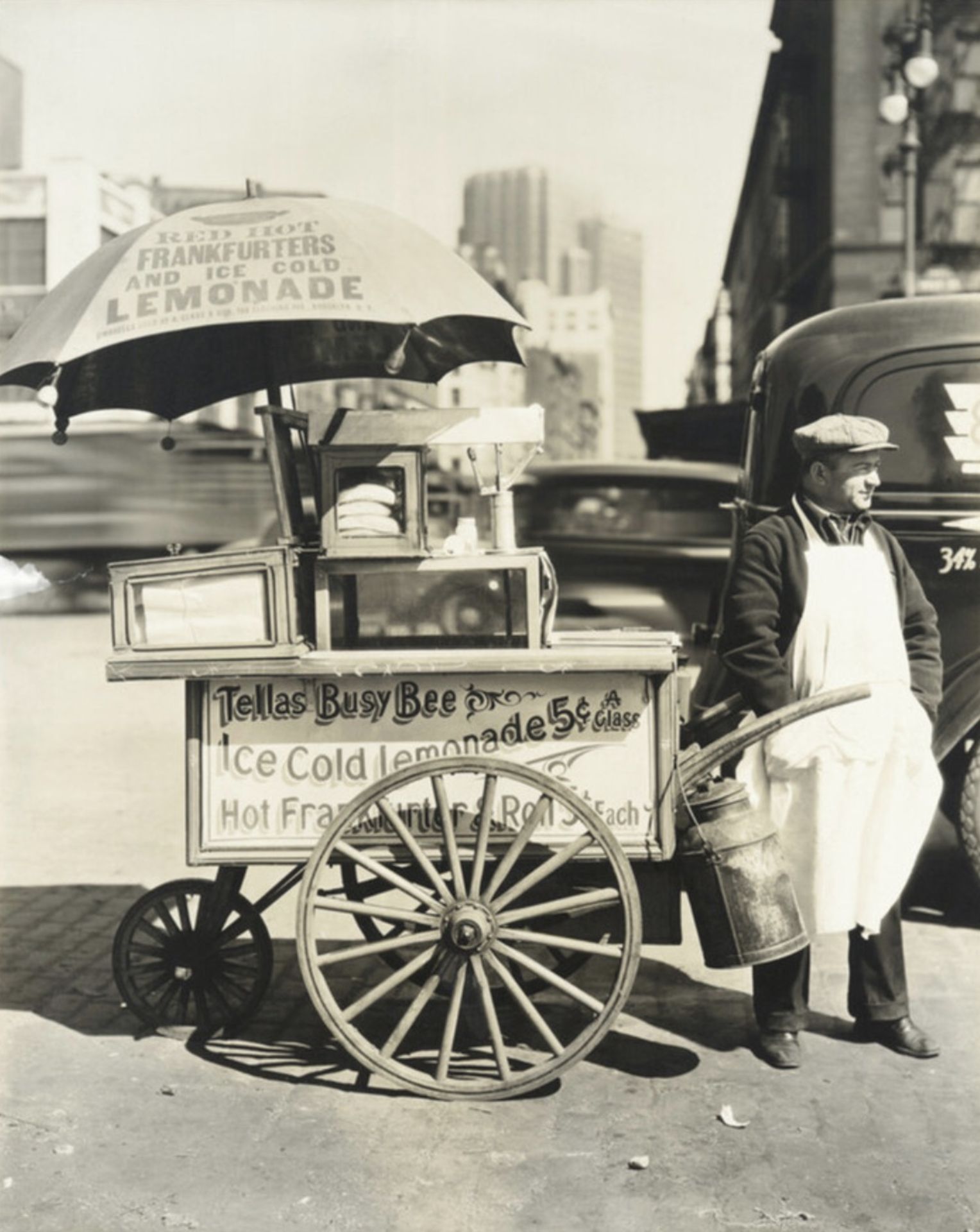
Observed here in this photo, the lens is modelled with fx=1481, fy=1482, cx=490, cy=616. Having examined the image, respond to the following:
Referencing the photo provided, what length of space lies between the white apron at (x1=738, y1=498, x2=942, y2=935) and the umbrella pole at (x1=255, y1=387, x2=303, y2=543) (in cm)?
157

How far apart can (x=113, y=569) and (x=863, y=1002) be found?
8.69 ft

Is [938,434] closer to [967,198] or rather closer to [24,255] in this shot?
[24,255]

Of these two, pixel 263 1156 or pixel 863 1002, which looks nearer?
pixel 263 1156

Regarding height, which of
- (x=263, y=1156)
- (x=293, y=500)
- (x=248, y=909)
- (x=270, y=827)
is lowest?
(x=263, y=1156)

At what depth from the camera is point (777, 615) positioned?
4.50m

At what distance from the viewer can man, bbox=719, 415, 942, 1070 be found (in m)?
4.35

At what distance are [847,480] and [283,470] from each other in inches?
68.0

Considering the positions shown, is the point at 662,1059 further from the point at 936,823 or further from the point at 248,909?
the point at 936,823

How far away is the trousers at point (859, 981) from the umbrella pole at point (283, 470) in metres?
1.98

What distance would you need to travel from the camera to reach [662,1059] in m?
4.59

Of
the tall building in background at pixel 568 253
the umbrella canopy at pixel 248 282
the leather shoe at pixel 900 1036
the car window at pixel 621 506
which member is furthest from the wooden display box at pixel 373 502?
the tall building in background at pixel 568 253

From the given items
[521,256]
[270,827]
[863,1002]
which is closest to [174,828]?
[270,827]

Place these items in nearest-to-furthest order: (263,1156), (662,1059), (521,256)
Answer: (263,1156)
(662,1059)
(521,256)

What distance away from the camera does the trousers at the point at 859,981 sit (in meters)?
4.54
